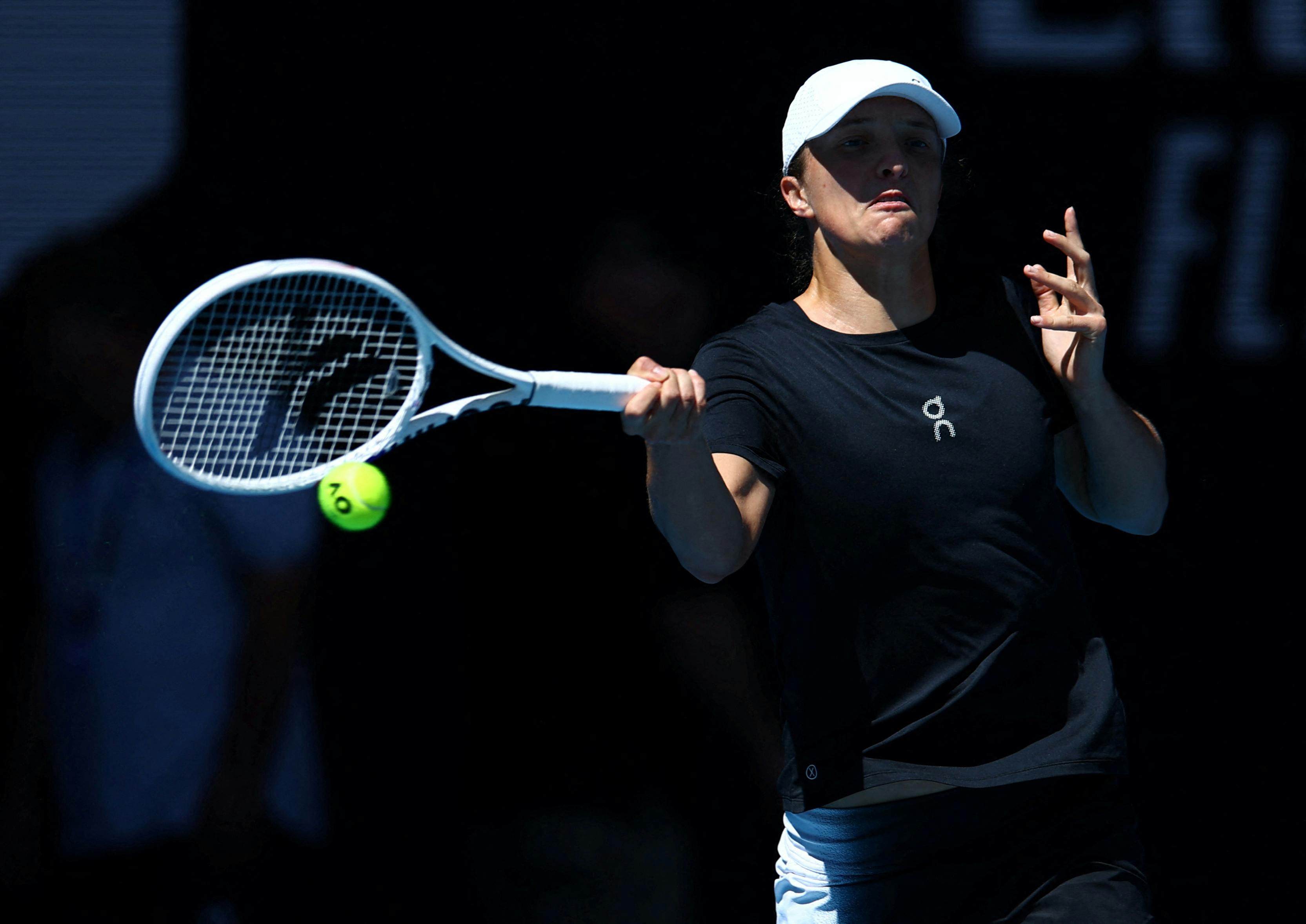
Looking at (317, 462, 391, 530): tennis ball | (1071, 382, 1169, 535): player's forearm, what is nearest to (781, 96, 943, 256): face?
(1071, 382, 1169, 535): player's forearm

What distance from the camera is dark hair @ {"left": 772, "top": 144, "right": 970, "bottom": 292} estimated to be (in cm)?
224

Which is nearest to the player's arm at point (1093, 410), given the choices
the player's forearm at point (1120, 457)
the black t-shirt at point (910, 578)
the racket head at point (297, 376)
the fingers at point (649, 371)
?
the player's forearm at point (1120, 457)

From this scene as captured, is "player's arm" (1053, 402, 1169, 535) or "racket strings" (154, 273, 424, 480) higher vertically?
"racket strings" (154, 273, 424, 480)

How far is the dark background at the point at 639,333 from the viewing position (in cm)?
264

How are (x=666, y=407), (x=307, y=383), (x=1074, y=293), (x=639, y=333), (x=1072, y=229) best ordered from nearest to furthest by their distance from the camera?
(x=666, y=407) < (x=307, y=383) < (x=1074, y=293) < (x=1072, y=229) < (x=639, y=333)

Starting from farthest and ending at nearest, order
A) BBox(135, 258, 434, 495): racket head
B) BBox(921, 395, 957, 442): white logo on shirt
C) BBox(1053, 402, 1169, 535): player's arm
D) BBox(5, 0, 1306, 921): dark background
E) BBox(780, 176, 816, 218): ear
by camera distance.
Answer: BBox(5, 0, 1306, 921): dark background < BBox(780, 176, 816, 218): ear < BBox(1053, 402, 1169, 535): player's arm < BBox(921, 395, 957, 442): white logo on shirt < BBox(135, 258, 434, 495): racket head

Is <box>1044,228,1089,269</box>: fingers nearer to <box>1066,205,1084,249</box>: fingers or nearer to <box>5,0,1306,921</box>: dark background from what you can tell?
<box>1066,205,1084,249</box>: fingers

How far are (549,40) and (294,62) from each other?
0.47 metres

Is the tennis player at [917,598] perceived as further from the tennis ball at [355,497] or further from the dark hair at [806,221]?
the tennis ball at [355,497]

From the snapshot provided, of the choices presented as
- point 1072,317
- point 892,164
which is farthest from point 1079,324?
point 892,164

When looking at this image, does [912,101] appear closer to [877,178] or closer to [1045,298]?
[877,178]

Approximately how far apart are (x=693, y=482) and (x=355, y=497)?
1.37ft

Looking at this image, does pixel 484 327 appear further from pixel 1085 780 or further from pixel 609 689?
pixel 1085 780

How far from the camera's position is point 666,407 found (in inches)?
68.3
